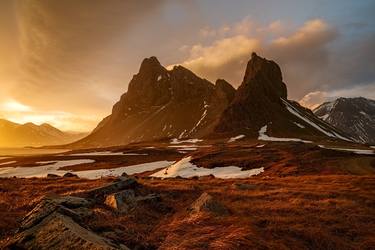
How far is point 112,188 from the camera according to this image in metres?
21.4

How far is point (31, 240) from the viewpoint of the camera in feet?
37.8

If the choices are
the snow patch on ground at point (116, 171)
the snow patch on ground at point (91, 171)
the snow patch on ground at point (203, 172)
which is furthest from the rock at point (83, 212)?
the snow patch on ground at point (91, 171)

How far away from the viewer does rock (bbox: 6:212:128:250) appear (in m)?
10.7

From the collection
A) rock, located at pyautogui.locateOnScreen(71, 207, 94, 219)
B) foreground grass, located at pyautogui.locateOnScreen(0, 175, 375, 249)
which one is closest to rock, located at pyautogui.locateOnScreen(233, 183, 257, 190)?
foreground grass, located at pyautogui.locateOnScreen(0, 175, 375, 249)

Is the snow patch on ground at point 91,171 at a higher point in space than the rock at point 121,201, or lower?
lower

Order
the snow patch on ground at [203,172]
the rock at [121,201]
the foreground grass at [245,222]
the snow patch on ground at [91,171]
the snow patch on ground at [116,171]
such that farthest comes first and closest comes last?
1. the snow patch on ground at [91,171]
2. the snow patch on ground at [116,171]
3. the snow patch on ground at [203,172]
4. the rock at [121,201]
5. the foreground grass at [245,222]

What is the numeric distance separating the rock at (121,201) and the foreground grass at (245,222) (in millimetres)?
662

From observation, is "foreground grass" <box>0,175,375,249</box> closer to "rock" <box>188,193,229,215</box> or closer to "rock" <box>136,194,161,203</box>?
"rock" <box>188,193,229,215</box>

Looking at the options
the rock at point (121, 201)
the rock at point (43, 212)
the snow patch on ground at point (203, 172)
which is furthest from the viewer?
the snow patch on ground at point (203, 172)

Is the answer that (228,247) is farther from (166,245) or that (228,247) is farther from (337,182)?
(337,182)

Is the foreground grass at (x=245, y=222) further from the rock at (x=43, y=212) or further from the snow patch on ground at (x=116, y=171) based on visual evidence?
the snow patch on ground at (x=116, y=171)

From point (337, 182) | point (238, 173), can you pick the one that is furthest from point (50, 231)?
point (238, 173)

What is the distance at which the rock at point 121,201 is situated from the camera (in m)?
17.8

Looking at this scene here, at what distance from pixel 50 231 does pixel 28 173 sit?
243 ft
